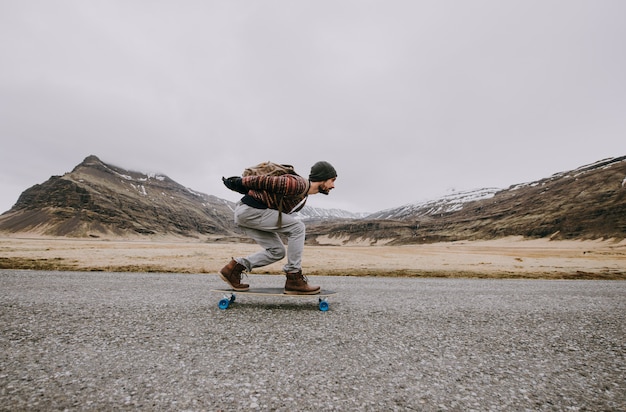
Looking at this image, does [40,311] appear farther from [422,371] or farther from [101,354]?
[422,371]

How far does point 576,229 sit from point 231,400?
526 feet

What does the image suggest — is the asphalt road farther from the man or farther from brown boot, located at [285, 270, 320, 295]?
the man

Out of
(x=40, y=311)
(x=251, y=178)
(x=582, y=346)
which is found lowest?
(x=582, y=346)

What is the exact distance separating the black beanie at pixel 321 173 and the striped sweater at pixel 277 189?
24 centimetres

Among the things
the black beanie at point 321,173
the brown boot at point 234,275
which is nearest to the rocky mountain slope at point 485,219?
the black beanie at point 321,173

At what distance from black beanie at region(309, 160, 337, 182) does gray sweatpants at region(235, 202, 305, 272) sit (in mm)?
863

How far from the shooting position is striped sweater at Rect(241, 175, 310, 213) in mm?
5078

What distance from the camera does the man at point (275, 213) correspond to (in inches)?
203

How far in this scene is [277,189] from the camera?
5109 millimetres

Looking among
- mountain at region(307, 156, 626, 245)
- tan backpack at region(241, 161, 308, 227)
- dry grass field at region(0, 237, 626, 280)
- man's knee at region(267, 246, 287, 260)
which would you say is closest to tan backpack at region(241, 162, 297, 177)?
tan backpack at region(241, 161, 308, 227)

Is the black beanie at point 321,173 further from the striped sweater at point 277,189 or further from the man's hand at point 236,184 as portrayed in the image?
the man's hand at point 236,184

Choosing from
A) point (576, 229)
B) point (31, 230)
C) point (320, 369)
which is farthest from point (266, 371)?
point (31, 230)

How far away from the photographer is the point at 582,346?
3.72 metres

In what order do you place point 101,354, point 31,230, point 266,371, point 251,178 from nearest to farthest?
point 266,371 → point 101,354 → point 251,178 → point 31,230
